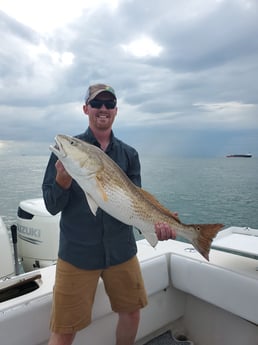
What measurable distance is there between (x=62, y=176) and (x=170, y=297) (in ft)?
7.59

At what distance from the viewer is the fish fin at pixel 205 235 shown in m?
2.21

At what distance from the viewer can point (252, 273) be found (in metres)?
2.95

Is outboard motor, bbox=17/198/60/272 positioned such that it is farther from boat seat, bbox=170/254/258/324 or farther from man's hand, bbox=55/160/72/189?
man's hand, bbox=55/160/72/189

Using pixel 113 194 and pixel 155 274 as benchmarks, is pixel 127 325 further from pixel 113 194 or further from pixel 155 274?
pixel 113 194

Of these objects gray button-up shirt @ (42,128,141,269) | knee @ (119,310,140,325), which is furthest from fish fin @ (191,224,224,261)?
knee @ (119,310,140,325)

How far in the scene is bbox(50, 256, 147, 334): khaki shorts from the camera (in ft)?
7.50

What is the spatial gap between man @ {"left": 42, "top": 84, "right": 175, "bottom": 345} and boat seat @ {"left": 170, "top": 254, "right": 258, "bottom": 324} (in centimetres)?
94

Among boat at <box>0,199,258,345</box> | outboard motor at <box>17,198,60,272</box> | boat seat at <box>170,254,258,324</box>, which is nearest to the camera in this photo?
boat at <box>0,199,258,345</box>

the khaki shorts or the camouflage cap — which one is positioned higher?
the camouflage cap

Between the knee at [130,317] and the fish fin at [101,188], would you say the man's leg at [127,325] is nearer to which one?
the knee at [130,317]

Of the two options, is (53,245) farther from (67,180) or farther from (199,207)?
(199,207)

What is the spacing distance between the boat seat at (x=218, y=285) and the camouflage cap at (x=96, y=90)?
2001 mm

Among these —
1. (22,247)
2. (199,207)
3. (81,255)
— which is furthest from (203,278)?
(199,207)

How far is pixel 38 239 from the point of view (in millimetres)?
4211
